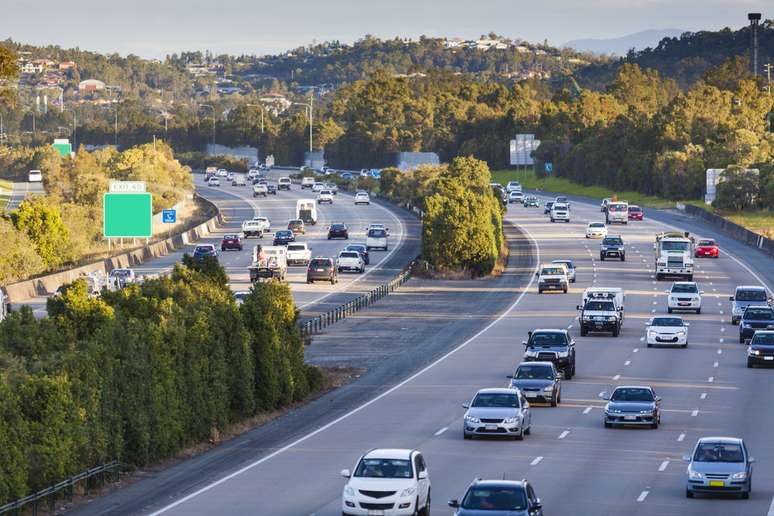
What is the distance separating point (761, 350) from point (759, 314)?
7.68m

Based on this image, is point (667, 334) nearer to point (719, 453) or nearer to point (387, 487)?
point (719, 453)

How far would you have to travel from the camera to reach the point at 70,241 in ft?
326

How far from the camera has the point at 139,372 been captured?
35.6 metres

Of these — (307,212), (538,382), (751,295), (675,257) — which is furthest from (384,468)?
(307,212)

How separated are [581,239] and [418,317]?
48.4 metres

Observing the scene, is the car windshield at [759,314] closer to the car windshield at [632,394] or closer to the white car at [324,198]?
the car windshield at [632,394]

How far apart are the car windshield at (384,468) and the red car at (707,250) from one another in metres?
79.8

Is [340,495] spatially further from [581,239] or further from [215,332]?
[581,239]

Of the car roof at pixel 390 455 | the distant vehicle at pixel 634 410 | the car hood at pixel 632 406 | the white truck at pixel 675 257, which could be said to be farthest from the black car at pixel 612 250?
the car roof at pixel 390 455

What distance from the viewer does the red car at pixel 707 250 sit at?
105000 mm

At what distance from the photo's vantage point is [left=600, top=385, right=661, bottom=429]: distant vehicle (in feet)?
135

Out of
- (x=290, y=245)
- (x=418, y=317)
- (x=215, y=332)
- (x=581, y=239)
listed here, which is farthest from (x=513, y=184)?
(x=215, y=332)

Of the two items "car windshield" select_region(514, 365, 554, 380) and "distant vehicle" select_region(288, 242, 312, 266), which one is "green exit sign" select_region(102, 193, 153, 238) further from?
"car windshield" select_region(514, 365, 554, 380)

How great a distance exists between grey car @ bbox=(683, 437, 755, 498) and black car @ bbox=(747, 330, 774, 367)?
24.4m
